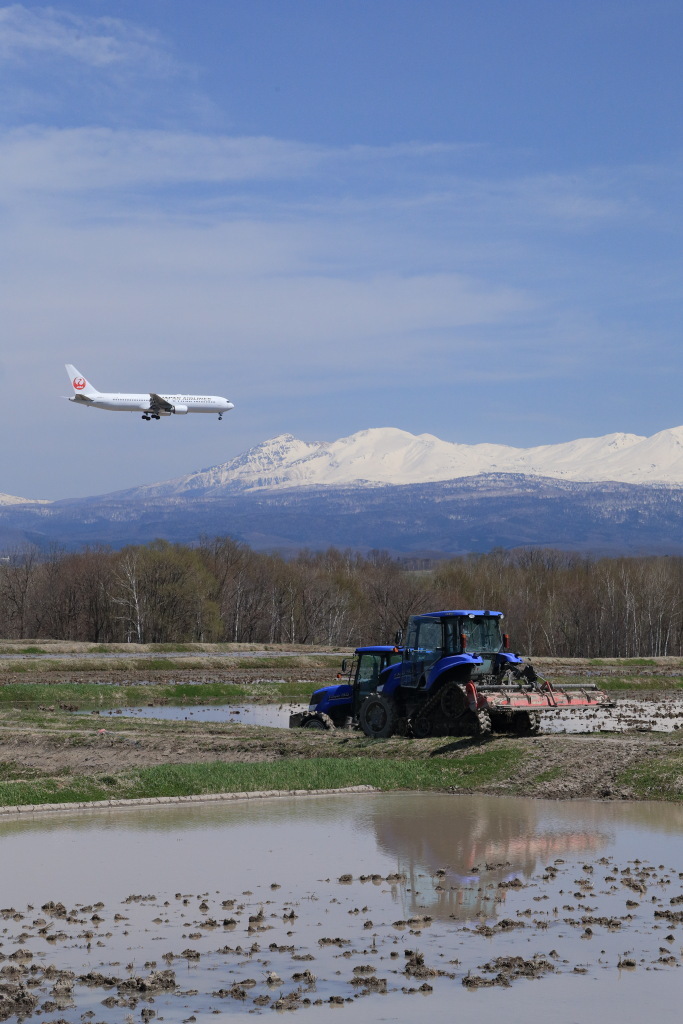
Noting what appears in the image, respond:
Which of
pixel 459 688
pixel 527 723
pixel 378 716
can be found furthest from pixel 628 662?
pixel 459 688

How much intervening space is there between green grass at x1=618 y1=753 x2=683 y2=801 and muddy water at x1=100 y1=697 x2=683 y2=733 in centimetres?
635

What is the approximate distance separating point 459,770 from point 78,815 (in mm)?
8859

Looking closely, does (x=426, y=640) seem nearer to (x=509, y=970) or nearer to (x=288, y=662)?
(x=509, y=970)

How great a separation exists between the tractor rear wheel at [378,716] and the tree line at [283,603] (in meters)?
83.1

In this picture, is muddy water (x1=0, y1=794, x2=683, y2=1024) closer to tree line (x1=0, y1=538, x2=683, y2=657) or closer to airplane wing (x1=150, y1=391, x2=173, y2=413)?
airplane wing (x1=150, y1=391, x2=173, y2=413)

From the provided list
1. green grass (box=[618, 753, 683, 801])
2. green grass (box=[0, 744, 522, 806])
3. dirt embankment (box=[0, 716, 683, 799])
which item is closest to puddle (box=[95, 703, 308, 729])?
dirt embankment (box=[0, 716, 683, 799])

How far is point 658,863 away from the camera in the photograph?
16.7 metres

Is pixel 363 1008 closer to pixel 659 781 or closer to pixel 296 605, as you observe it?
pixel 659 781

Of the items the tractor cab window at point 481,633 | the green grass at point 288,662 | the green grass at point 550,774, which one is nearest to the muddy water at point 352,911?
the green grass at point 550,774

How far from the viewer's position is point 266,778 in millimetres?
25047

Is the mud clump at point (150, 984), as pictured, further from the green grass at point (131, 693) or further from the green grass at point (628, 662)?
the green grass at point (628, 662)

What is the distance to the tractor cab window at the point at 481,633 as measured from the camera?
30719 mm

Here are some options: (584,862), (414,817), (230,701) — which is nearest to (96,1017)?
(584,862)

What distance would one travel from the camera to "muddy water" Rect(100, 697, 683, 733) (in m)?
34.0
